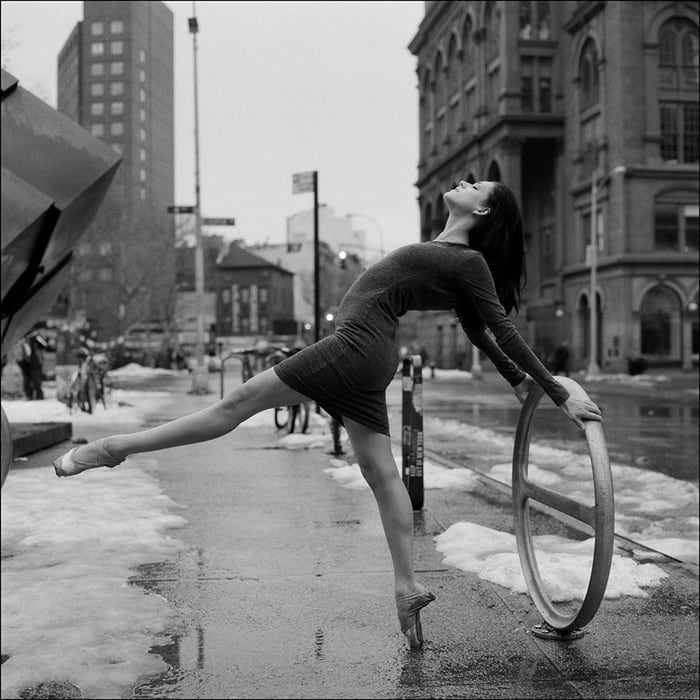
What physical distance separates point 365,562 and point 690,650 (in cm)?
201

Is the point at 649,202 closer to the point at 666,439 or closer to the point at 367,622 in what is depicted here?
the point at 666,439

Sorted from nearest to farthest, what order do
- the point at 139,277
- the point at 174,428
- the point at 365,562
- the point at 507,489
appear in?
the point at 174,428 < the point at 365,562 < the point at 507,489 < the point at 139,277

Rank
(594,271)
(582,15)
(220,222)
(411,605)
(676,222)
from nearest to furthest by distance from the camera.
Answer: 1. (411,605)
2. (220,222)
3. (594,271)
4. (676,222)
5. (582,15)

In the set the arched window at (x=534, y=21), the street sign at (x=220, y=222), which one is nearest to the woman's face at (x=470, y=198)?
the street sign at (x=220, y=222)

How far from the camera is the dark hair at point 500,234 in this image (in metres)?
2.87

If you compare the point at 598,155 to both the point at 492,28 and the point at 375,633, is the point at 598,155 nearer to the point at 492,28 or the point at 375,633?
the point at 492,28

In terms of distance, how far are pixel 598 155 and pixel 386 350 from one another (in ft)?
175

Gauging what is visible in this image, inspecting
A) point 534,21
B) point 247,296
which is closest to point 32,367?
point 534,21

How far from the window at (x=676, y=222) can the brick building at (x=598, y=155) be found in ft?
0.18

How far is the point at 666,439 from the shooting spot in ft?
52.2

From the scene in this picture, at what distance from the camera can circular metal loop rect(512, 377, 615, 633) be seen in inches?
120

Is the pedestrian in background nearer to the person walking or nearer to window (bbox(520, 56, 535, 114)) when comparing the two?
the person walking

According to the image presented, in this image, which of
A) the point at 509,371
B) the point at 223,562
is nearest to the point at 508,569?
the point at 223,562

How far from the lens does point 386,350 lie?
266 cm
